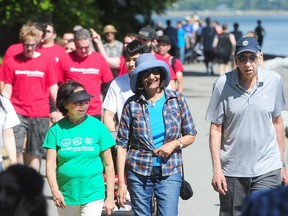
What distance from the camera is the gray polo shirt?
7.07 metres

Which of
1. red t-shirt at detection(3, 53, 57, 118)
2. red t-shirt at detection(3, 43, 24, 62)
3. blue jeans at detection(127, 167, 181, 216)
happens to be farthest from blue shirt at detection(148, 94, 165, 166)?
red t-shirt at detection(3, 43, 24, 62)

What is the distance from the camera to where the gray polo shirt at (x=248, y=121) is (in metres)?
7.07

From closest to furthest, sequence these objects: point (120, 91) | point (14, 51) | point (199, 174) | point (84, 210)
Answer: point (84, 210) → point (120, 91) → point (14, 51) → point (199, 174)

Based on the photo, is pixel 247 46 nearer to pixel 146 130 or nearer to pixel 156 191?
pixel 146 130

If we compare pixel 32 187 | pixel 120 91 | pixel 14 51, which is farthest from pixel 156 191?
pixel 14 51

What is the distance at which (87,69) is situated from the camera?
10766 mm

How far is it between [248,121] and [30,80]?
407 centimetres

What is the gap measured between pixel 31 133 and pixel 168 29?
26.2 m

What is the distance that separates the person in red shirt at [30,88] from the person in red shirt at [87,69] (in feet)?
0.74

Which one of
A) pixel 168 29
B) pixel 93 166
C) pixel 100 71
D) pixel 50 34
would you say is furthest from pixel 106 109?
pixel 168 29

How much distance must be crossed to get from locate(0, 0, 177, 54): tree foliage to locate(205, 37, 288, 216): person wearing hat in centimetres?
1864

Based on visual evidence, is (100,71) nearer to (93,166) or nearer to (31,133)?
(31,133)

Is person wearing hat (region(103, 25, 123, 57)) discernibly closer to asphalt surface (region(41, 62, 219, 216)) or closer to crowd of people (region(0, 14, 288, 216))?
asphalt surface (region(41, 62, 219, 216))

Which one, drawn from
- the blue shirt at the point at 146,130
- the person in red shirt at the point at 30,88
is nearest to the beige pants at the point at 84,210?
the blue shirt at the point at 146,130
